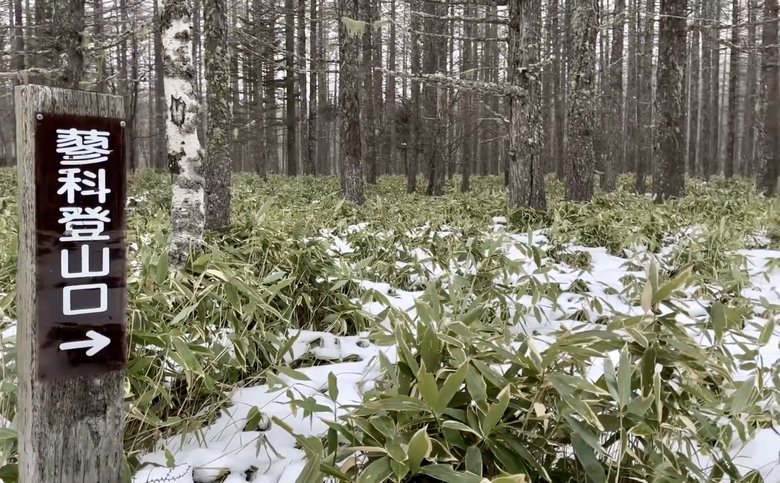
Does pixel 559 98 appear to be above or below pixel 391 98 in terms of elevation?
below

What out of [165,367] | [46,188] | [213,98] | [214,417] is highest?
[213,98]

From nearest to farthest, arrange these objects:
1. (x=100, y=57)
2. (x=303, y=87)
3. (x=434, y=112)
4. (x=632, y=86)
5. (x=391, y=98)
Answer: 1. (x=100, y=57)
2. (x=434, y=112)
3. (x=303, y=87)
4. (x=632, y=86)
5. (x=391, y=98)

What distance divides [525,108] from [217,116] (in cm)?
388

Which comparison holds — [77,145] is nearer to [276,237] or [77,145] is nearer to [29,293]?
[29,293]

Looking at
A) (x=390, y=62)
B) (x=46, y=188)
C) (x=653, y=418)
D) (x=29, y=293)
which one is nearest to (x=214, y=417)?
(x=29, y=293)

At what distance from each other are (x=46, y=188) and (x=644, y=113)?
28894mm

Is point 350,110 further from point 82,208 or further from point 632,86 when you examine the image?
point 632,86

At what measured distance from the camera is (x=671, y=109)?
28.5ft

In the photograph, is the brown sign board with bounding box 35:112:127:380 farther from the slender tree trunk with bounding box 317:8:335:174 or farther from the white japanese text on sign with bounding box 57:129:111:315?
the slender tree trunk with bounding box 317:8:335:174

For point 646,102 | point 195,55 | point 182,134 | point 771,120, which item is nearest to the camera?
point 182,134

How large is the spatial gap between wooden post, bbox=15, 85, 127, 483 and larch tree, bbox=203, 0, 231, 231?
14.5ft

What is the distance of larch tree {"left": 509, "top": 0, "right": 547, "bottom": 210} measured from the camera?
22.9 ft

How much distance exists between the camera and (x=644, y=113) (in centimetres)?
2642

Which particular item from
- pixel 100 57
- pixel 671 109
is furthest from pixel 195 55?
pixel 671 109
